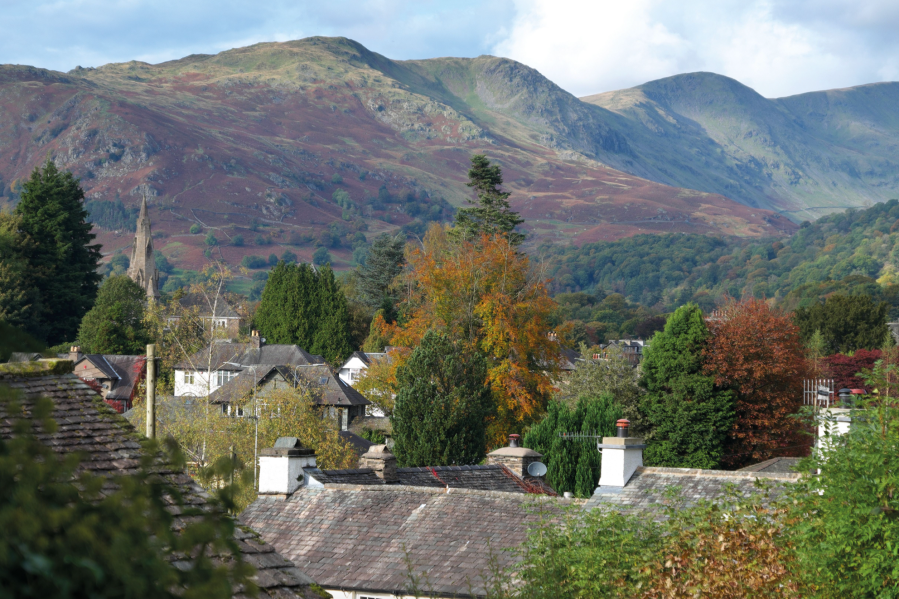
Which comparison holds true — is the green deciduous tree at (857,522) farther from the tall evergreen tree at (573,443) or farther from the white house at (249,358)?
the white house at (249,358)

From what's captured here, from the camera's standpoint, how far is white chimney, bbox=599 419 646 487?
16.0m

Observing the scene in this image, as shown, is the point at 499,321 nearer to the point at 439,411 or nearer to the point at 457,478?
the point at 439,411

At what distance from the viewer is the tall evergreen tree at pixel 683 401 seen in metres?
38.7

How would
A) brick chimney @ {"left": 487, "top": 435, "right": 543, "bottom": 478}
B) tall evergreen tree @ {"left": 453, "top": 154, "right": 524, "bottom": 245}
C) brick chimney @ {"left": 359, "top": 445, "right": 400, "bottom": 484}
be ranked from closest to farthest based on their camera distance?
brick chimney @ {"left": 359, "top": 445, "right": 400, "bottom": 484} < brick chimney @ {"left": 487, "top": 435, "right": 543, "bottom": 478} < tall evergreen tree @ {"left": 453, "top": 154, "right": 524, "bottom": 245}

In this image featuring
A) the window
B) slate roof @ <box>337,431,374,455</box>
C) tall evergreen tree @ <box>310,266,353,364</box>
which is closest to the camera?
slate roof @ <box>337,431,374,455</box>

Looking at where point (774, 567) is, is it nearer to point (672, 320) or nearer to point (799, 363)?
point (672, 320)

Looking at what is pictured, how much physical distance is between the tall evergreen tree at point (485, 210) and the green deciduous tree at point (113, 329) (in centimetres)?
3144

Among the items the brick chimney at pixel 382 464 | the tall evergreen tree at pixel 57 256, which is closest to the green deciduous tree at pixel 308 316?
the tall evergreen tree at pixel 57 256

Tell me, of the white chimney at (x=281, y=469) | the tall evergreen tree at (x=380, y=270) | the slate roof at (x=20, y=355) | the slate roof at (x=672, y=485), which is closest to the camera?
the slate roof at (x=20, y=355)

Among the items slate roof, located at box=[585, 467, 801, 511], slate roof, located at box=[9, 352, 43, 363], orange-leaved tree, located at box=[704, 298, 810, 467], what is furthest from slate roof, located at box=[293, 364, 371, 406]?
slate roof, located at box=[9, 352, 43, 363]

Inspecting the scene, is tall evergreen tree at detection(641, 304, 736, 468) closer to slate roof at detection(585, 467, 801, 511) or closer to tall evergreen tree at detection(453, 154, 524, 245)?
tall evergreen tree at detection(453, 154, 524, 245)

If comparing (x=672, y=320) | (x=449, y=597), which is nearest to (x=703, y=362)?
(x=672, y=320)

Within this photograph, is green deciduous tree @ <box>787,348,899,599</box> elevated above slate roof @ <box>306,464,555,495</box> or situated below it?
above

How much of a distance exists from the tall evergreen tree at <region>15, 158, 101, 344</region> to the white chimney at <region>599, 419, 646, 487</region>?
230 feet
